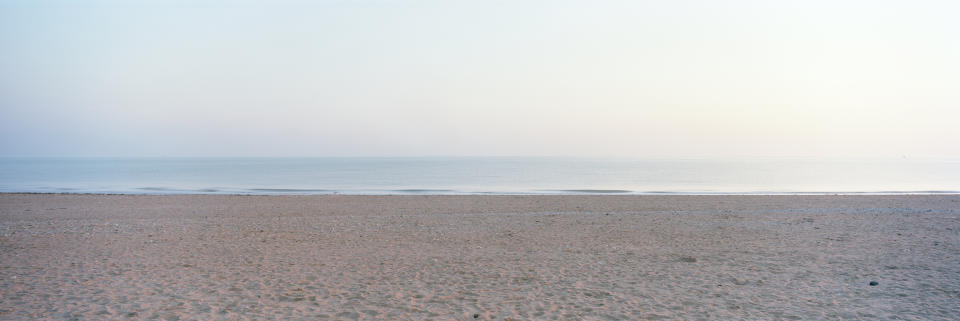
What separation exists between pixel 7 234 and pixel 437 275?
1115 cm

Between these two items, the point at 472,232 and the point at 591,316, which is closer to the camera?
the point at 591,316

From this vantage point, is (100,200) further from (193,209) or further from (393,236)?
(393,236)

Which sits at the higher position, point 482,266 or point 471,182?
point 471,182

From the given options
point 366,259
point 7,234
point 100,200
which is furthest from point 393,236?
point 100,200

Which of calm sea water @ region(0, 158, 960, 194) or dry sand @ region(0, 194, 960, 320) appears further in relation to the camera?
calm sea water @ region(0, 158, 960, 194)

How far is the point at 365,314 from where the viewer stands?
7.23 meters

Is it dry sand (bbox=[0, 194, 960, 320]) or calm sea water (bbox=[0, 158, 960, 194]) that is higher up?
calm sea water (bbox=[0, 158, 960, 194])

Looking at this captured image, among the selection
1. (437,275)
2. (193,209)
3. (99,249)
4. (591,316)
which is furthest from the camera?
(193,209)

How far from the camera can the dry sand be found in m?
7.48

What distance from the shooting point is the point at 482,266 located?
33.8ft

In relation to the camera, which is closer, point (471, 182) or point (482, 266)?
point (482, 266)

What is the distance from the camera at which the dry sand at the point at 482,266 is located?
7.48 m

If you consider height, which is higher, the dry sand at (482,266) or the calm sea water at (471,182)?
the calm sea water at (471,182)

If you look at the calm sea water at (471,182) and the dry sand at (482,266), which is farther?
the calm sea water at (471,182)
